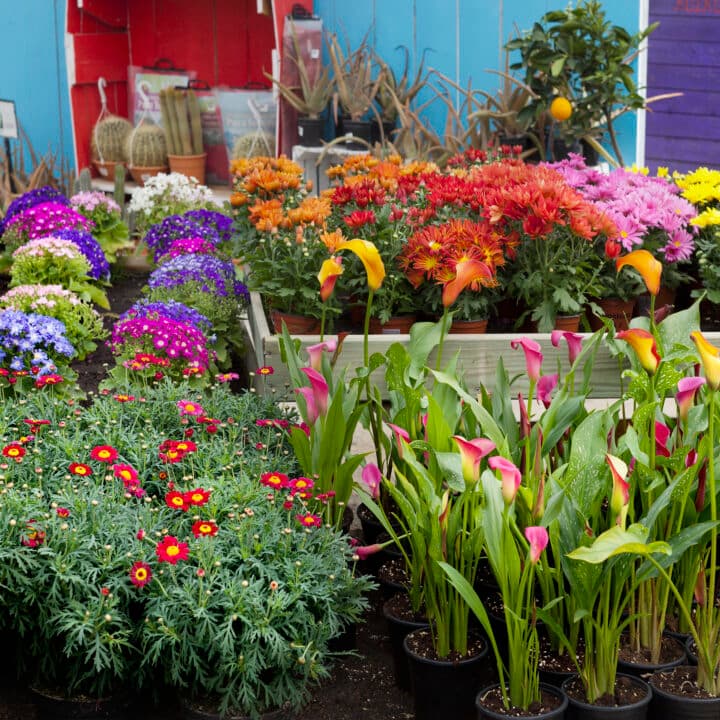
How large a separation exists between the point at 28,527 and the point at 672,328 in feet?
5.01

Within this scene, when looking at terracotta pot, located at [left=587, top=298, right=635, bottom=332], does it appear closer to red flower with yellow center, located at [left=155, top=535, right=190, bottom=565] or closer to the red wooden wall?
red flower with yellow center, located at [left=155, top=535, right=190, bottom=565]

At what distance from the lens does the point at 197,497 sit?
2268 millimetres

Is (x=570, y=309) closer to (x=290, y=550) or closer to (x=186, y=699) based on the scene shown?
(x=290, y=550)

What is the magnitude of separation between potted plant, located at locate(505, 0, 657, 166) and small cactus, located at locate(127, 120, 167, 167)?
3.42 meters

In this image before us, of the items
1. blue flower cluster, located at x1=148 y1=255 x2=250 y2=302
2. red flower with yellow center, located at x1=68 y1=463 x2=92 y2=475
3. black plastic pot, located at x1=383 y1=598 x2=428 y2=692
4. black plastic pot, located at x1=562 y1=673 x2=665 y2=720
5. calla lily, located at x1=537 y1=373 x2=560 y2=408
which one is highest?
calla lily, located at x1=537 y1=373 x2=560 y2=408

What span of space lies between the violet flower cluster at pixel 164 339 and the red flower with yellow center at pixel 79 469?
839 mm

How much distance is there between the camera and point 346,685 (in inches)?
94.0

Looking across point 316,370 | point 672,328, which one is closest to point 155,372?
point 316,370

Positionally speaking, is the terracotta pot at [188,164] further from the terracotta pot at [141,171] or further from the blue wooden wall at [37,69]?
the blue wooden wall at [37,69]

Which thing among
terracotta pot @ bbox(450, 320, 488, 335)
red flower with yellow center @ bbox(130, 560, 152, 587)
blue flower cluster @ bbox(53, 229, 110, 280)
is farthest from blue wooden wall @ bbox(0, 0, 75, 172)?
red flower with yellow center @ bbox(130, 560, 152, 587)

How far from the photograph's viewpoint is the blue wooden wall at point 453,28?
5617 mm

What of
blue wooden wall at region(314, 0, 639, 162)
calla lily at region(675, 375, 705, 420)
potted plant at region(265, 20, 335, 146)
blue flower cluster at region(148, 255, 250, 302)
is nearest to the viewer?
calla lily at region(675, 375, 705, 420)

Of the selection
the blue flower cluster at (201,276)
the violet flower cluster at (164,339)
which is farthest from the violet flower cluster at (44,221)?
the violet flower cluster at (164,339)

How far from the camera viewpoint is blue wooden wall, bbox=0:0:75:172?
8.09 metres
